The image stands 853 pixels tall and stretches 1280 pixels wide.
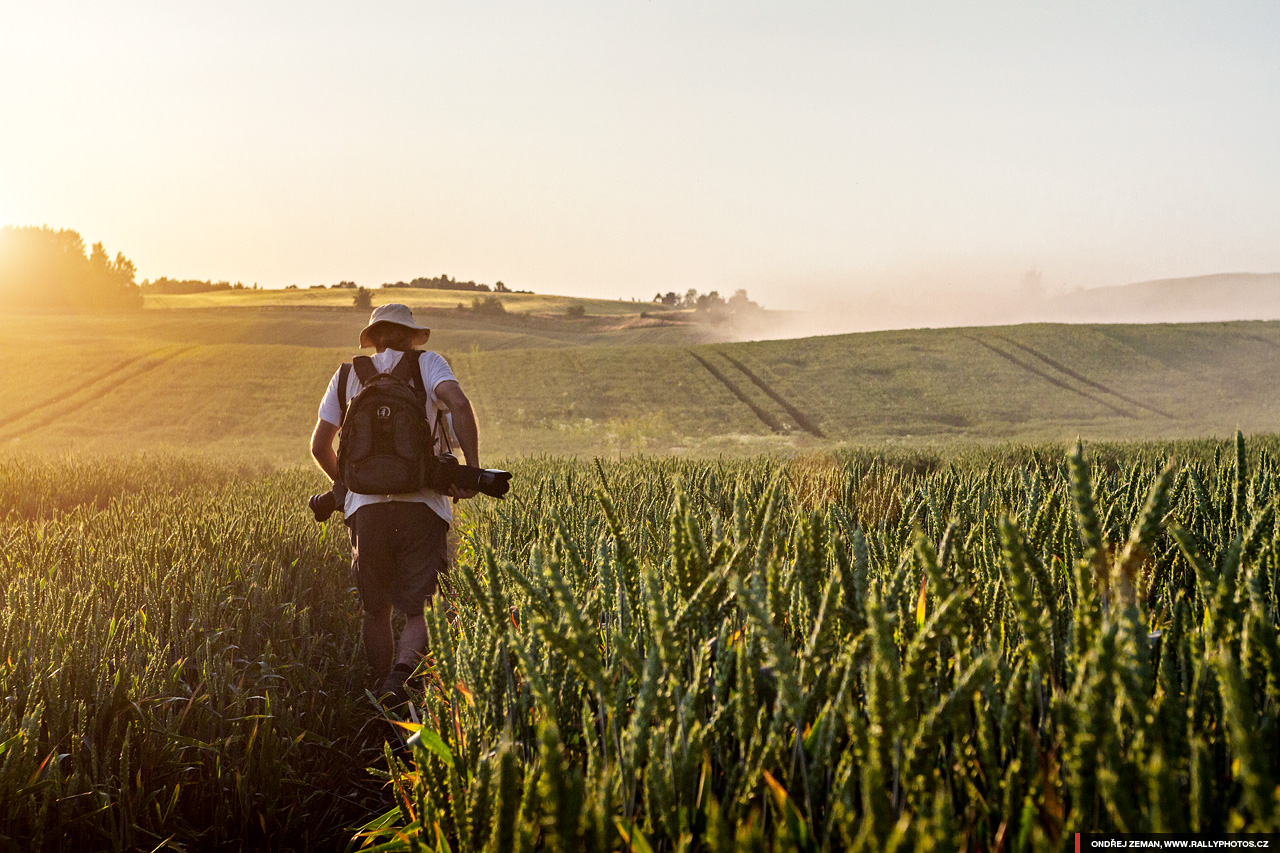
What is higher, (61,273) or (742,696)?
(61,273)

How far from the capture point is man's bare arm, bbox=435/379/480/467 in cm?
396

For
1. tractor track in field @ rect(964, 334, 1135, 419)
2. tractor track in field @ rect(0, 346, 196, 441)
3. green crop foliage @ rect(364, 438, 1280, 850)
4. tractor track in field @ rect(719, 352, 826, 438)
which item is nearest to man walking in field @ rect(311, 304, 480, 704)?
green crop foliage @ rect(364, 438, 1280, 850)

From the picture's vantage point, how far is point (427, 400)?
4.01 meters

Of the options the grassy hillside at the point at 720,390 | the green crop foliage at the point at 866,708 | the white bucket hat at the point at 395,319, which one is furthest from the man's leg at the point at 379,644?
the grassy hillside at the point at 720,390

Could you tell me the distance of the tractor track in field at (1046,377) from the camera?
100 feet

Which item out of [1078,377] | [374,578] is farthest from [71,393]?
[1078,377]

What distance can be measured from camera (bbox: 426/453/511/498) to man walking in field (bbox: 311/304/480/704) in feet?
0.24

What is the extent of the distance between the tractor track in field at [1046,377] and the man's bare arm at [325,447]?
3139 cm

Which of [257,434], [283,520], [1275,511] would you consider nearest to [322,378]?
[257,434]

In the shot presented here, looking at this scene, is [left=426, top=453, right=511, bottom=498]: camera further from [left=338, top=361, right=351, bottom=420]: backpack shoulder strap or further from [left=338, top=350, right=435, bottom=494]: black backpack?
[left=338, top=361, right=351, bottom=420]: backpack shoulder strap

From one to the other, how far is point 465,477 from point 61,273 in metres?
87.8

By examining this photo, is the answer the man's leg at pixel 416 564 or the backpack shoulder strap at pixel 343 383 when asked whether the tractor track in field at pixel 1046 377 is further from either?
the backpack shoulder strap at pixel 343 383

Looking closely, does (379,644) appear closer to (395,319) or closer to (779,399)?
(395,319)

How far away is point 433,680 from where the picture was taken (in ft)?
11.1
